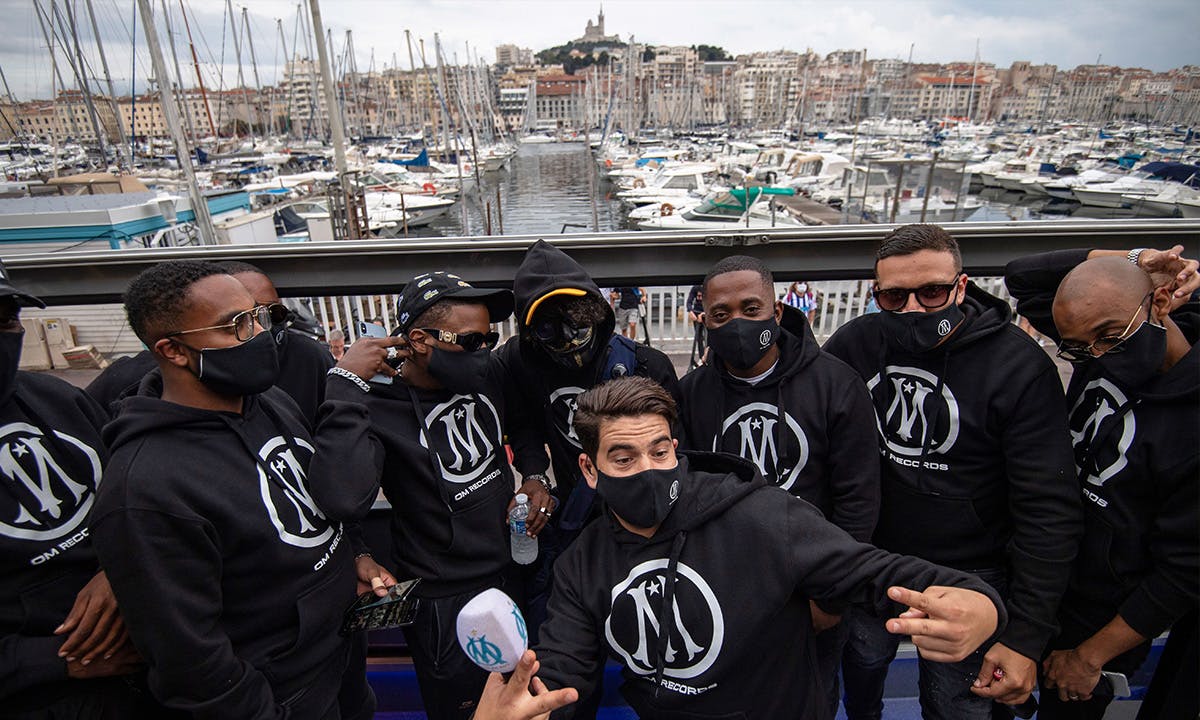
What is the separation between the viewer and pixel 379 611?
1921mm

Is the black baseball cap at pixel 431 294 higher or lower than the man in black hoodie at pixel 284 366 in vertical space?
higher

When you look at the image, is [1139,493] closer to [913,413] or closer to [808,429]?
[913,413]

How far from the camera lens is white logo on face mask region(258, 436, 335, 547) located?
174 centimetres

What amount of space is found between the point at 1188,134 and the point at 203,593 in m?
49.2

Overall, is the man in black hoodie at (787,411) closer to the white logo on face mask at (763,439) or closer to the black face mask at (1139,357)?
the white logo on face mask at (763,439)

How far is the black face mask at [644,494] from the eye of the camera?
164 centimetres

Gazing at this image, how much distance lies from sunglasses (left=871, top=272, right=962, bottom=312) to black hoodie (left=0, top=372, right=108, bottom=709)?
9.08 feet

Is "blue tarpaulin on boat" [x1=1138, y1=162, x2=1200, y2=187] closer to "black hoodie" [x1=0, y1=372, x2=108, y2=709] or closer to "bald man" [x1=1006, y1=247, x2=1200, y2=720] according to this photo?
"bald man" [x1=1006, y1=247, x2=1200, y2=720]

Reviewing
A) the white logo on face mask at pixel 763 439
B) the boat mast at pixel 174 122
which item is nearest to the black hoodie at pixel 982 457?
the white logo on face mask at pixel 763 439

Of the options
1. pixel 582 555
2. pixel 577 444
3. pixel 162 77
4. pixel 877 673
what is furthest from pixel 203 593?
pixel 162 77

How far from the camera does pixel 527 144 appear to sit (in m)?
87.8

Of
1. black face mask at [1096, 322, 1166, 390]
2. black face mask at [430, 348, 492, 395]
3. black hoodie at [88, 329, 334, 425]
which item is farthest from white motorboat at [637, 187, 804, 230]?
black face mask at [1096, 322, 1166, 390]

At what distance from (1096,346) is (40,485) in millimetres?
3249

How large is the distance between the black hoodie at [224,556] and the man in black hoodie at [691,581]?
79cm
